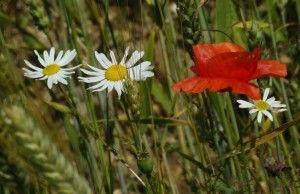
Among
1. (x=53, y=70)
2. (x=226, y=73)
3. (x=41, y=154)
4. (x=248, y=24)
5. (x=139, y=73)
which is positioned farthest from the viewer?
(x=248, y=24)

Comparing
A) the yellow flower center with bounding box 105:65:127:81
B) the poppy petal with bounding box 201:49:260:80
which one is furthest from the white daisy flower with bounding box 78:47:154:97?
the poppy petal with bounding box 201:49:260:80

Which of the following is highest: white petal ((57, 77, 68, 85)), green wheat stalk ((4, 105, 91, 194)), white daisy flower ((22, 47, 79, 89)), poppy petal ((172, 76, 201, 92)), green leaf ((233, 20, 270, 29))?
green leaf ((233, 20, 270, 29))

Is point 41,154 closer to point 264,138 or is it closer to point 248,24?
point 264,138

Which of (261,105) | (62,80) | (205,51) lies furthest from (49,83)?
(261,105)

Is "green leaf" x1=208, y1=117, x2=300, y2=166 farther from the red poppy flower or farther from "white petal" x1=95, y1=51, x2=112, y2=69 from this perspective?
"white petal" x1=95, y1=51, x2=112, y2=69

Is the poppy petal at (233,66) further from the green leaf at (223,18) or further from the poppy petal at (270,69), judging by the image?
the green leaf at (223,18)

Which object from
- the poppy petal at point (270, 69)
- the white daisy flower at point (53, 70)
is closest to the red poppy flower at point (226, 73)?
the poppy petal at point (270, 69)

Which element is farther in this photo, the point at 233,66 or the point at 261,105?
the point at 261,105
